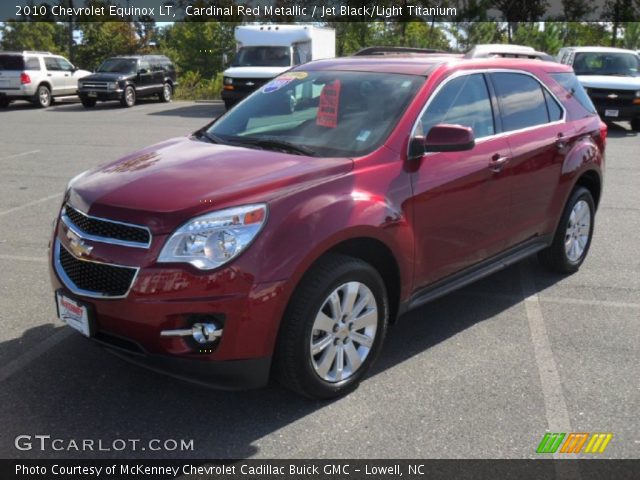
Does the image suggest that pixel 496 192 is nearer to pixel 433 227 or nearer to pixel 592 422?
pixel 433 227

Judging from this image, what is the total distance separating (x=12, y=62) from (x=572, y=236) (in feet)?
67.1

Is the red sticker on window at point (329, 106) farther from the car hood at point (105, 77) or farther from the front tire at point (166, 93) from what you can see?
the front tire at point (166, 93)

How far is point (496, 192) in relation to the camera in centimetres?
468

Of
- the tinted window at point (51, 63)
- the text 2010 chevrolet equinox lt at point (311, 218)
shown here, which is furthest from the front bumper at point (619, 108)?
the tinted window at point (51, 63)

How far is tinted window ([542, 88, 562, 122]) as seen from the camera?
5496 mm

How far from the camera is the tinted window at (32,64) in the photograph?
859 inches

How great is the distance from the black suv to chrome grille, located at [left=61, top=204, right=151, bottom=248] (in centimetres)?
1988

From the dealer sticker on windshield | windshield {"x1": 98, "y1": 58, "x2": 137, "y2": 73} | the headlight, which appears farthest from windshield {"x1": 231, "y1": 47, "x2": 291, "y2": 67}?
the headlight

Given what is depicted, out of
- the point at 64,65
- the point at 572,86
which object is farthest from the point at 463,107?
the point at 64,65

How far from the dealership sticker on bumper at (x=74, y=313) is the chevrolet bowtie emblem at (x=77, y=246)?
24 centimetres

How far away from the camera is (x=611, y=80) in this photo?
16.3 meters

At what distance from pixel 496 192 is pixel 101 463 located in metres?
2.95

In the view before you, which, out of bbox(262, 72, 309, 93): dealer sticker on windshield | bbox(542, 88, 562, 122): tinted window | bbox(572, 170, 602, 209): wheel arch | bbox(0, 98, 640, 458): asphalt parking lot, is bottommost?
bbox(0, 98, 640, 458): asphalt parking lot

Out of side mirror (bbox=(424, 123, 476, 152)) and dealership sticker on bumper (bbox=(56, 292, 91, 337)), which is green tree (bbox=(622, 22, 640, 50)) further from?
dealership sticker on bumper (bbox=(56, 292, 91, 337))
